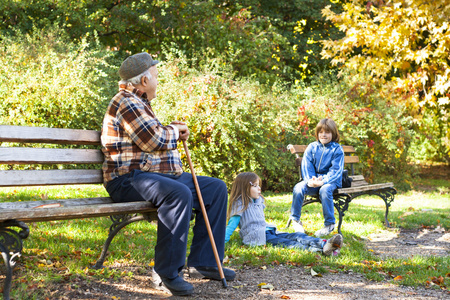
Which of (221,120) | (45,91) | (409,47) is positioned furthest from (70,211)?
(409,47)

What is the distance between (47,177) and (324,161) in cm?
347

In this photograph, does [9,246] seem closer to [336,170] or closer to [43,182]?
[43,182]

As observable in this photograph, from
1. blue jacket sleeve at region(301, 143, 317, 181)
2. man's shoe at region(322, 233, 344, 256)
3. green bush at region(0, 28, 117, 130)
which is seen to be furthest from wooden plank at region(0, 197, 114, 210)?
green bush at region(0, 28, 117, 130)

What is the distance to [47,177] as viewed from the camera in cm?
335

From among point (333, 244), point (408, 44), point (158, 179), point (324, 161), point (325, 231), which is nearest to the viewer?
point (158, 179)

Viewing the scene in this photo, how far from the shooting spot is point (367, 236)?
227 inches

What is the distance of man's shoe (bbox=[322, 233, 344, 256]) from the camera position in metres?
4.38

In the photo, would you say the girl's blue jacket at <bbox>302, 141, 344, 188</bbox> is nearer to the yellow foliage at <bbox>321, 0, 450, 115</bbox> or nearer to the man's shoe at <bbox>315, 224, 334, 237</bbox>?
the man's shoe at <bbox>315, 224, 334, 237</bbox>

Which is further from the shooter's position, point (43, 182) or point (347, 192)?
point (347, 192)

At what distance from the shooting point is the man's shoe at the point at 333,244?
172 inches

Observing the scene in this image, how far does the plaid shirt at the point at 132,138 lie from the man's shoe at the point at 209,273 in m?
0.82

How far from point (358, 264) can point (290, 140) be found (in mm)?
6383

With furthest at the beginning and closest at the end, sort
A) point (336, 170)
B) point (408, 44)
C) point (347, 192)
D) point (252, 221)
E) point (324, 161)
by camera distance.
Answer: point (408, 44), point (324, 161), point (336, 170), point (347, 192), point (252, 221)

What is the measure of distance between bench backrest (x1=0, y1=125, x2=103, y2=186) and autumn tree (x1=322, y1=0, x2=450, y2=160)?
30.2 feet
